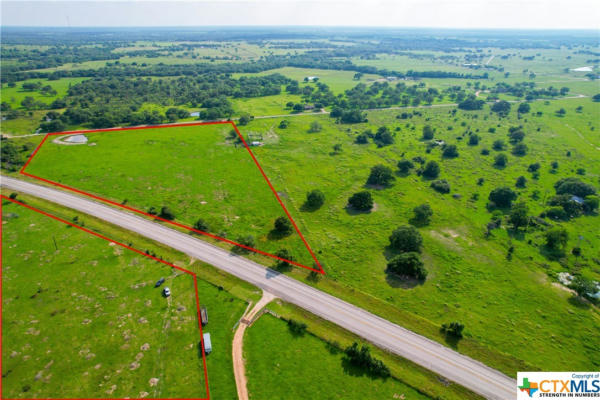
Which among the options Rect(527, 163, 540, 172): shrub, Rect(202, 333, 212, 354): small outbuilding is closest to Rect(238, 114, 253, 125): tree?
Rect(527, 163, 540, 172): shrub

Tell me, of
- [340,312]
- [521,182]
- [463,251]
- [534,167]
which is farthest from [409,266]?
[534,167]

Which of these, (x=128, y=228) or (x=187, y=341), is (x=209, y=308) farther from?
(x=128, y=228)

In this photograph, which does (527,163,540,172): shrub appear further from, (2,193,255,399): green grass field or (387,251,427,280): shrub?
(2,193,255,399): green grass field

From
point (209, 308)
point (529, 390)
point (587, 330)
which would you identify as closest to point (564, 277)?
point (587, 330)

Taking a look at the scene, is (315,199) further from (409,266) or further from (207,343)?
(207,343)

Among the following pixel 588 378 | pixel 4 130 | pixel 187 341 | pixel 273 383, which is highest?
pixel 4 130

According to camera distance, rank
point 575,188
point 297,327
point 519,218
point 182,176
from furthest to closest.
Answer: point 182,176
point 575,188
point 519,218
point 297,327

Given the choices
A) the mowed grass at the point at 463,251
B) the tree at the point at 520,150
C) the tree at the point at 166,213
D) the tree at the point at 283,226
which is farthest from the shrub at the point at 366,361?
the tree at the point at 520,150
